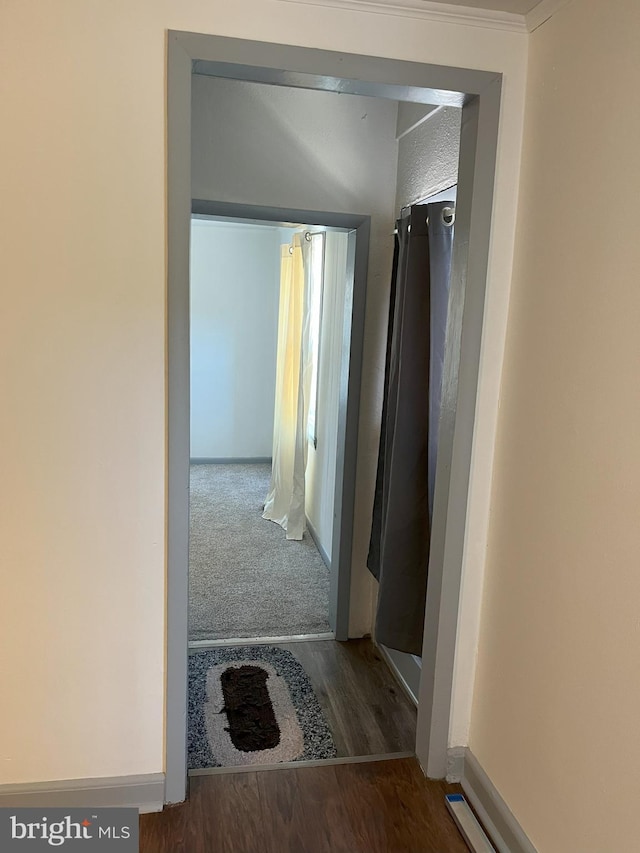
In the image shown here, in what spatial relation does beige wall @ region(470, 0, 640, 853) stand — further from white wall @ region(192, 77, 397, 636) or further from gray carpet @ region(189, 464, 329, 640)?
gray carpet @ region(189, 464, 329, 640)

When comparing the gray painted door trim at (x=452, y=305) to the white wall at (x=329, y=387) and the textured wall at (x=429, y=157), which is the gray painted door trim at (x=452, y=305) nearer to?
the textured wall at (x=429, y=157)

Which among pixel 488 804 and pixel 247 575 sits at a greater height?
pixel 488 804

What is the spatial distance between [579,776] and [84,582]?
1.31m

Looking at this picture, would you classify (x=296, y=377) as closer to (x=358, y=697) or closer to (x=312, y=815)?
(x=358, y=697)

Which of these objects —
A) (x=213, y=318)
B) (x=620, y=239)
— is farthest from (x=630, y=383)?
(x=213, y=318)

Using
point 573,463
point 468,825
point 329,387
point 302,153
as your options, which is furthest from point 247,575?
point 573,463

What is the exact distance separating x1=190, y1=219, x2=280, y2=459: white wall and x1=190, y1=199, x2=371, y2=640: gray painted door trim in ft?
11.1

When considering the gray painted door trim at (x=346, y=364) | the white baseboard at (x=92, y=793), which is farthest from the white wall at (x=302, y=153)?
the white baseboard at (x=92, y=793)

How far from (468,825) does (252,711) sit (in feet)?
2.87

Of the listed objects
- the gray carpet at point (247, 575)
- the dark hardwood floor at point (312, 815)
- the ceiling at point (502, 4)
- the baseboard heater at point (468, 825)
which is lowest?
the gray carpet at point (247, 575)

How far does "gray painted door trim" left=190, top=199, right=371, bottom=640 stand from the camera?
2564 mm

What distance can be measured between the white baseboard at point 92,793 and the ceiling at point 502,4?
2.24 m

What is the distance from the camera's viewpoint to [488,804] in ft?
5.89

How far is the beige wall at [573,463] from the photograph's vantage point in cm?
127
